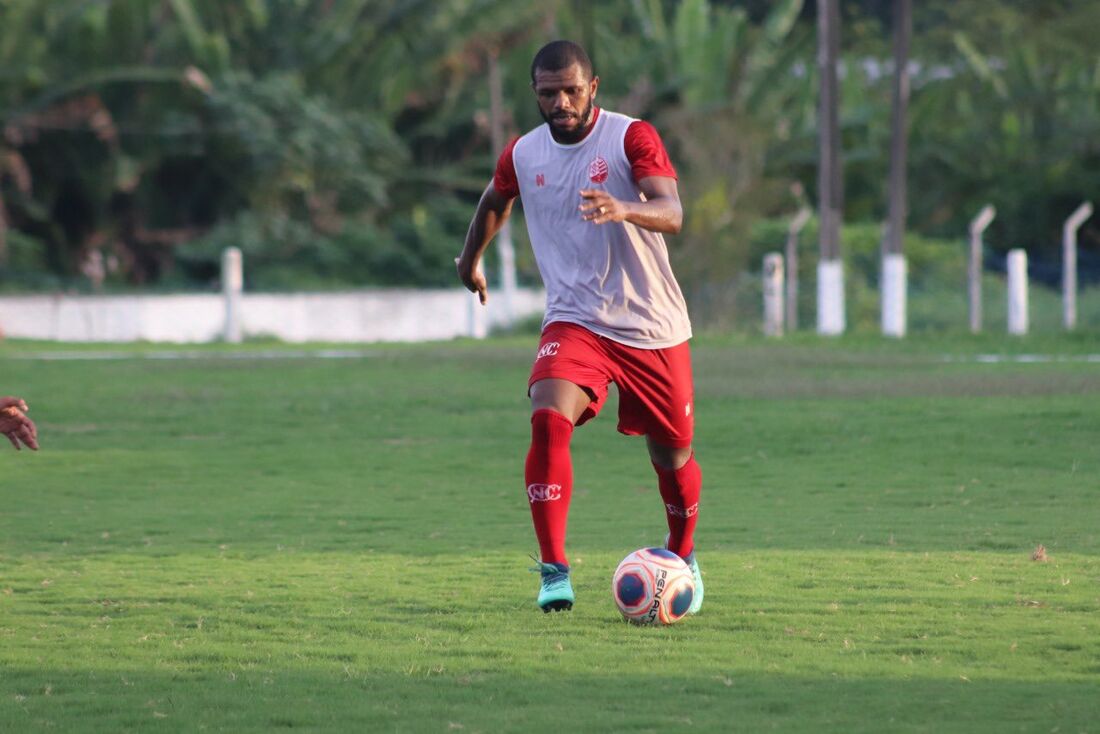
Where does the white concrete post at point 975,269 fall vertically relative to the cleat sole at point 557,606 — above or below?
above

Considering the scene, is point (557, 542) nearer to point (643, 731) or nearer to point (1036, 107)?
point (643, 731)

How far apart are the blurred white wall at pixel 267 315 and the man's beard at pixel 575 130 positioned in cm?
2565

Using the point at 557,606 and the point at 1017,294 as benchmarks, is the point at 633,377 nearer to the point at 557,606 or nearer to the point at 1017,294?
the point at 557,606

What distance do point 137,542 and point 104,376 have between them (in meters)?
12.4

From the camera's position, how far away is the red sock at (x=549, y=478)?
7.21 metres

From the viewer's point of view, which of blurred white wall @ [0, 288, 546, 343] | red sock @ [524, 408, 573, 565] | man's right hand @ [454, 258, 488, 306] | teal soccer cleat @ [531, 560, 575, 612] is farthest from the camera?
blurred white wall @ [0, 288, 546, 343]

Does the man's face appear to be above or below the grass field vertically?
above

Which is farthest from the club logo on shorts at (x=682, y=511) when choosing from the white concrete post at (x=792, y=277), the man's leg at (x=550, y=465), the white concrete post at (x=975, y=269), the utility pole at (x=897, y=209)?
the white concrete post at (x=792, y=277)

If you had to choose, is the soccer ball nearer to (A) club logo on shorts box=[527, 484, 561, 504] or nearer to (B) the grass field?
(B) the grass field

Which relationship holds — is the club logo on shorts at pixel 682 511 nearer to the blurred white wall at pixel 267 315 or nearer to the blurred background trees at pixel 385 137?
the blurred white wall at pixel 267 315

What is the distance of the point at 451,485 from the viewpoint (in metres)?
12.3

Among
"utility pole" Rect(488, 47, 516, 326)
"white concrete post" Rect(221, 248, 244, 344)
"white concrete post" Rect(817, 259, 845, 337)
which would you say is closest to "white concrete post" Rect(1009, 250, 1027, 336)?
"white concrete post" Rect(817, 259, 845, 337)

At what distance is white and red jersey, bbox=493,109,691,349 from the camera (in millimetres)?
7434

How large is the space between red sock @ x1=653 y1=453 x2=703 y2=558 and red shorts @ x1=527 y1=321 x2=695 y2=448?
0.15 meters
